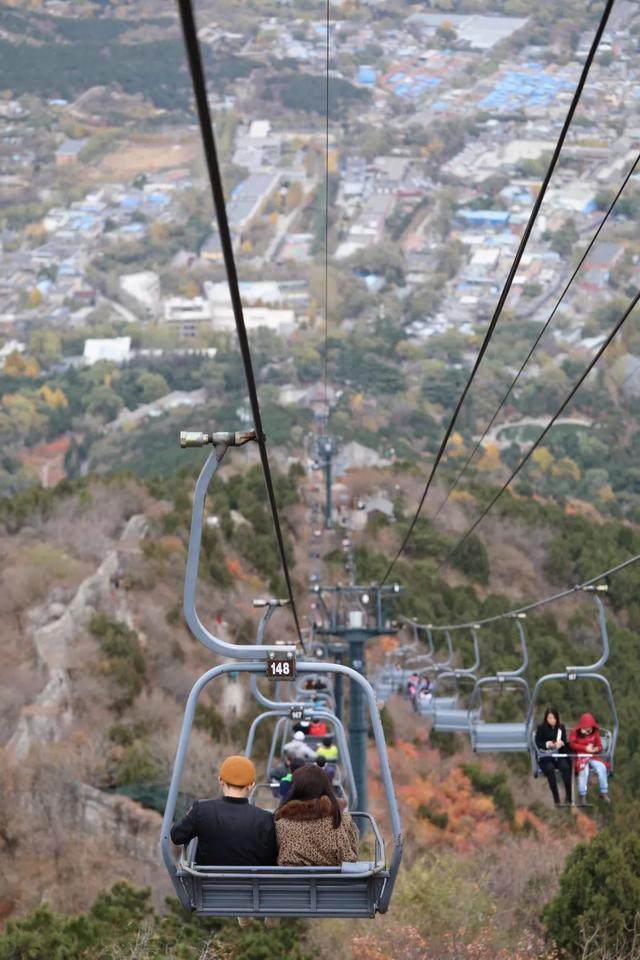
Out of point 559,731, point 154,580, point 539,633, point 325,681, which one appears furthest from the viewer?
point 539,633

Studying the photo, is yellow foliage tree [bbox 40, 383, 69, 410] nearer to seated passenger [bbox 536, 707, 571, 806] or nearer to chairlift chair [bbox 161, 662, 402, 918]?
seated passenger [bbox 536, 707, 571, 806]

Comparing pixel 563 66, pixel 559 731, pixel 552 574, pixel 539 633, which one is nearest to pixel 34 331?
pixel 563 66

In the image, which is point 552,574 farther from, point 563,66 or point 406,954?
point 563,66

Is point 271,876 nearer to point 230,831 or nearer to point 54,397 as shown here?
point 230,831

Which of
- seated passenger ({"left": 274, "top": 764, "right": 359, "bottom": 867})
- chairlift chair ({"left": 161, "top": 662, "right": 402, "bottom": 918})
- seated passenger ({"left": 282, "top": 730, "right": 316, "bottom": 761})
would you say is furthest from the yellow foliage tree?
seated passenger ({"left": 274, "top": 764, "right": 359, "bottom": 867})

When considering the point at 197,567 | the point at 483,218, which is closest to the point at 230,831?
the point at 197,567

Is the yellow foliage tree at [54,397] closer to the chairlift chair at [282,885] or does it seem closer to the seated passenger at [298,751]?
the seated passenger at [298,751]
